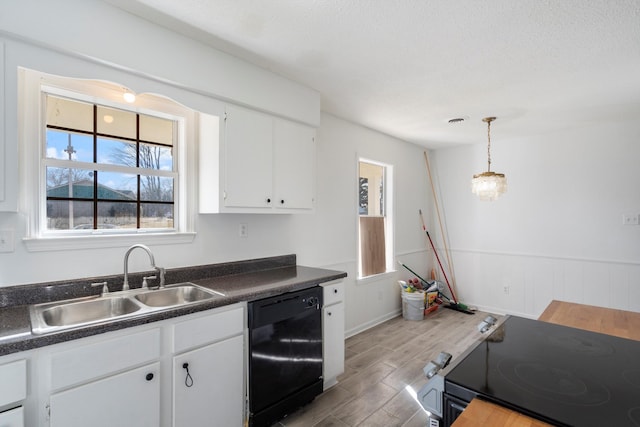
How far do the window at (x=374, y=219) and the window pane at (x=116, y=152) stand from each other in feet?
8.27

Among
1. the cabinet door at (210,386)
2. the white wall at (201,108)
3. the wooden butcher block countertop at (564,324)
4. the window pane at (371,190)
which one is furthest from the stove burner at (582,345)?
the window pane at (371,190)

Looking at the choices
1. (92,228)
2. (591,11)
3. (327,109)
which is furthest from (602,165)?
(92,228)

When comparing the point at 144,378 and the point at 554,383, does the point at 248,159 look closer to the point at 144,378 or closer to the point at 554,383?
the point at 144,378

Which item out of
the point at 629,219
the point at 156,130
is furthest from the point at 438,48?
the point at 629,219

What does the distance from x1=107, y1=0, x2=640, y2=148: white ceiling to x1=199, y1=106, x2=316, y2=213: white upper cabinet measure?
43cm

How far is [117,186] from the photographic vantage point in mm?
2068

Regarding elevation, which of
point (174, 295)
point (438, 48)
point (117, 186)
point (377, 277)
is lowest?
point (377, 277)

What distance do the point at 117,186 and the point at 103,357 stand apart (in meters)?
1.11

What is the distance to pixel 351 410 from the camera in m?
2.27

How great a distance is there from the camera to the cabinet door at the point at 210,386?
1.64 meters

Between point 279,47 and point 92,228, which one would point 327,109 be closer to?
point 279,47

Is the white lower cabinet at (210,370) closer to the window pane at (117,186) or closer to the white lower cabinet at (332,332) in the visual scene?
the white lower cabinet at (332,332)

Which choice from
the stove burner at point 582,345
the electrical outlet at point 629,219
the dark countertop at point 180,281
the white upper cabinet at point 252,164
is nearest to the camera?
the stove burner at point 582,345

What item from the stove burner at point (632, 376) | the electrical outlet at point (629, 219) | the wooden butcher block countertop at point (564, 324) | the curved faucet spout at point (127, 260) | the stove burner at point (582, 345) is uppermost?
the electrical outlet at point (629, 219)
